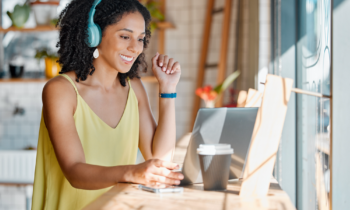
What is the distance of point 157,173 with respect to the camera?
3.15 feet

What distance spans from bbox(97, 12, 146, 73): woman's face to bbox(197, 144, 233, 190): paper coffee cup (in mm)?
548

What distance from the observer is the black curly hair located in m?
1.37

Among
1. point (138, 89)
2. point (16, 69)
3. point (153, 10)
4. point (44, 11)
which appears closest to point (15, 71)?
point (16, 69)

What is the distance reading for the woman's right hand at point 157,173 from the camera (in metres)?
0.95

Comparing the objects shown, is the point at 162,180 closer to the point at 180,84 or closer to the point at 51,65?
the point at 51,65

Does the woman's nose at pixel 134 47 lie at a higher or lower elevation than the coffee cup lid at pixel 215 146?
higher

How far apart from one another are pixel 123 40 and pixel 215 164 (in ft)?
2.06

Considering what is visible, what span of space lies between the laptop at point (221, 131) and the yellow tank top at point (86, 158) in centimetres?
48

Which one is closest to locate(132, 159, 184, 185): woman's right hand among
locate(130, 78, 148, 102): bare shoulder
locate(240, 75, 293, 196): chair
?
locate(240, 75, 293, 196): chair

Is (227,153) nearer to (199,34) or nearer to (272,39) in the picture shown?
(272,39)

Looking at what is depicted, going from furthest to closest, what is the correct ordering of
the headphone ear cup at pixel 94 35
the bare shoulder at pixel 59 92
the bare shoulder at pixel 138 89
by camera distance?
the bare shoulder at pixel 138 89, the headphone ear cup at pixel 94 35, the bare shoulder at pixel 59 92

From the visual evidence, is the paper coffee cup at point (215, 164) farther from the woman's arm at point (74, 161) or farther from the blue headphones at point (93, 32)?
the blue headphones at point (93, 32)

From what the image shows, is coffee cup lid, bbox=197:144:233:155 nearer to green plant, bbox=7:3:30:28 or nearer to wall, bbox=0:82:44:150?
green plant, bbox=7:3:30:28
